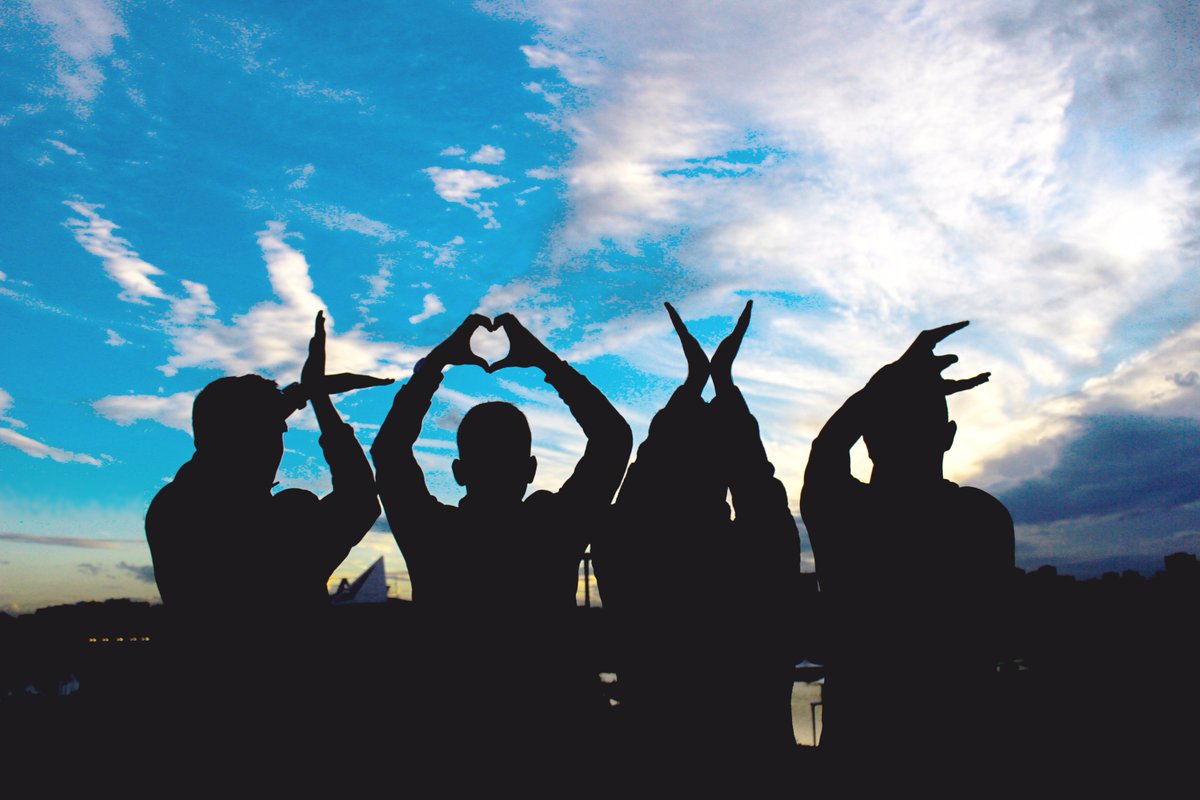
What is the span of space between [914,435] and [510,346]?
1.91 m

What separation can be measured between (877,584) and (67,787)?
14.6ft

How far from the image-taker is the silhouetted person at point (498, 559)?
9.76 feet

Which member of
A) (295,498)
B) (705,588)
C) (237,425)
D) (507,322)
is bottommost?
(705,588)

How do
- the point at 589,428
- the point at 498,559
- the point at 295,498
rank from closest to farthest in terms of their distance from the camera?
the point at 498,559 < the point at 589,428 < the point at 295,498

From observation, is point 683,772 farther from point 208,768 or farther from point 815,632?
point 208,768

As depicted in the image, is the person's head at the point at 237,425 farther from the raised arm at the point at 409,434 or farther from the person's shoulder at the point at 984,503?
the person's shoulder at the point at 984,503

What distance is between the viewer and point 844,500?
326 cm

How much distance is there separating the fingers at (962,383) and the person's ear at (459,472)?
87.2 inches

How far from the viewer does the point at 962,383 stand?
3359 mm

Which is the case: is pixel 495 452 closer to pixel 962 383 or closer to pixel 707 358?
pixel 707 358

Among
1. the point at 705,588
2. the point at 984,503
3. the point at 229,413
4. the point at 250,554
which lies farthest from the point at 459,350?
the point at 984,503

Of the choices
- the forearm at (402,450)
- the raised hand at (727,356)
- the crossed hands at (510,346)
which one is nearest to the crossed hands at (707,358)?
the raised hand at (727,356)

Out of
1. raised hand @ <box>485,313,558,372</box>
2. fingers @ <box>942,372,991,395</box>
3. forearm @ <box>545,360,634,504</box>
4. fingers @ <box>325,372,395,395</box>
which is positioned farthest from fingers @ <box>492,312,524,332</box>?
fingers @ <box>942,372,991,395</box>

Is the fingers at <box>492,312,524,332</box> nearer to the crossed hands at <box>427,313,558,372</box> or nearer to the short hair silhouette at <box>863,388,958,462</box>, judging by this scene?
the crossed hands at <box>427,313,558,372</box>
